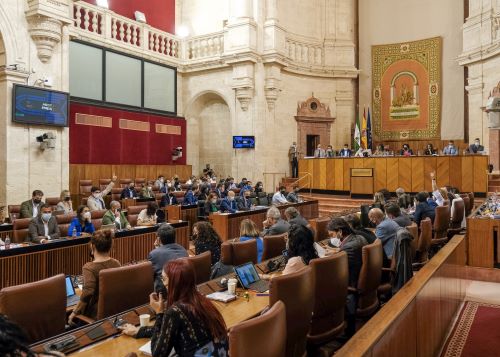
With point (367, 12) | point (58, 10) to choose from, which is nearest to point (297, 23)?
point (367, 12)

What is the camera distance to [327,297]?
10.3ft

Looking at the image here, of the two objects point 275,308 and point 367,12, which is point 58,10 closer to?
point 275,308

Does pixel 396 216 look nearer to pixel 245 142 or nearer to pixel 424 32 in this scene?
pixel 245 142

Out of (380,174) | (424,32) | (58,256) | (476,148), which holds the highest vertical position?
(424,32)

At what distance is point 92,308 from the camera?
10.1 ft

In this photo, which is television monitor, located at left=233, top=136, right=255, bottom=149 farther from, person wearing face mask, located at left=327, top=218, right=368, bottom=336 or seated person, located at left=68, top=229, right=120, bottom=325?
seated person, located at left=68, top=229, right=120, bottom=325

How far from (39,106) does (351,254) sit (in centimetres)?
802

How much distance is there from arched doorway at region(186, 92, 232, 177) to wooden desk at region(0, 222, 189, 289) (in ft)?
31.4

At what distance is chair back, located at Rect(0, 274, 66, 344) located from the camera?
8.38 ft

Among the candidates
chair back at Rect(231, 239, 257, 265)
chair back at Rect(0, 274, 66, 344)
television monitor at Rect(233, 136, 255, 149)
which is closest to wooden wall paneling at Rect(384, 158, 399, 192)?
television monitor at Rect(233, 136, 255, 149)

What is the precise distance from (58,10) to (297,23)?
9.35 meters

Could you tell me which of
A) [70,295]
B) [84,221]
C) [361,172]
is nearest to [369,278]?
[70,295]

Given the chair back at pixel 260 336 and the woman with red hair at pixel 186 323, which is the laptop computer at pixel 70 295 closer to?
the woman with red hair at pixel 186 323

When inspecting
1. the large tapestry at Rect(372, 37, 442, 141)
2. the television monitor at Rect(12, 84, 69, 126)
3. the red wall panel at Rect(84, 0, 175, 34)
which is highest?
the red wall panel at Rect(84, 0, 175, 34)
